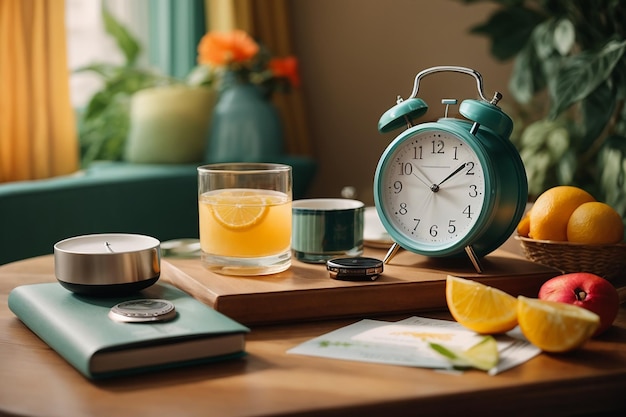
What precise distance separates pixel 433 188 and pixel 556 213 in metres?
0.20

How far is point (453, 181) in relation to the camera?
1174 millimetres

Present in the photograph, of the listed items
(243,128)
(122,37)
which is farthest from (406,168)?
(122,37)

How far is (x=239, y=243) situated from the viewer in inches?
44.8

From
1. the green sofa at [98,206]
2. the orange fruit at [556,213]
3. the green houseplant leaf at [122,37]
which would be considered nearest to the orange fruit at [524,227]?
the orange fruit at [556,213]

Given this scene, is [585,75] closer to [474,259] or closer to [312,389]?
[474,259]

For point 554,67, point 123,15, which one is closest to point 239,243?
point 554,67

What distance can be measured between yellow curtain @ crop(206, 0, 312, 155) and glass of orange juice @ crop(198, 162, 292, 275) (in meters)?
2.70

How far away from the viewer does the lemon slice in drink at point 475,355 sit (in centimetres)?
85

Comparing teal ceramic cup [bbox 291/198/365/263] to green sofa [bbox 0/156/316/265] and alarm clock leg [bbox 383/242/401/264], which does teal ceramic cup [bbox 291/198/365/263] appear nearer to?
alarm clock leg [bbox 383/242/401/264]

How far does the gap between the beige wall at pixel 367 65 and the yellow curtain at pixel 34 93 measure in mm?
1392

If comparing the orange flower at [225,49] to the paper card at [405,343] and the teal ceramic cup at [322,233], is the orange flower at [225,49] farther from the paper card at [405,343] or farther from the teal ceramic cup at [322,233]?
the paper card at [405,343]

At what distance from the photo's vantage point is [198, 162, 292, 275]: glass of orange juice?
3.73 ft

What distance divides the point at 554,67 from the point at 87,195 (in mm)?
1659

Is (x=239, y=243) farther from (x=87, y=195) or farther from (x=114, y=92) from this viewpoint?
(x=114, y=92)
